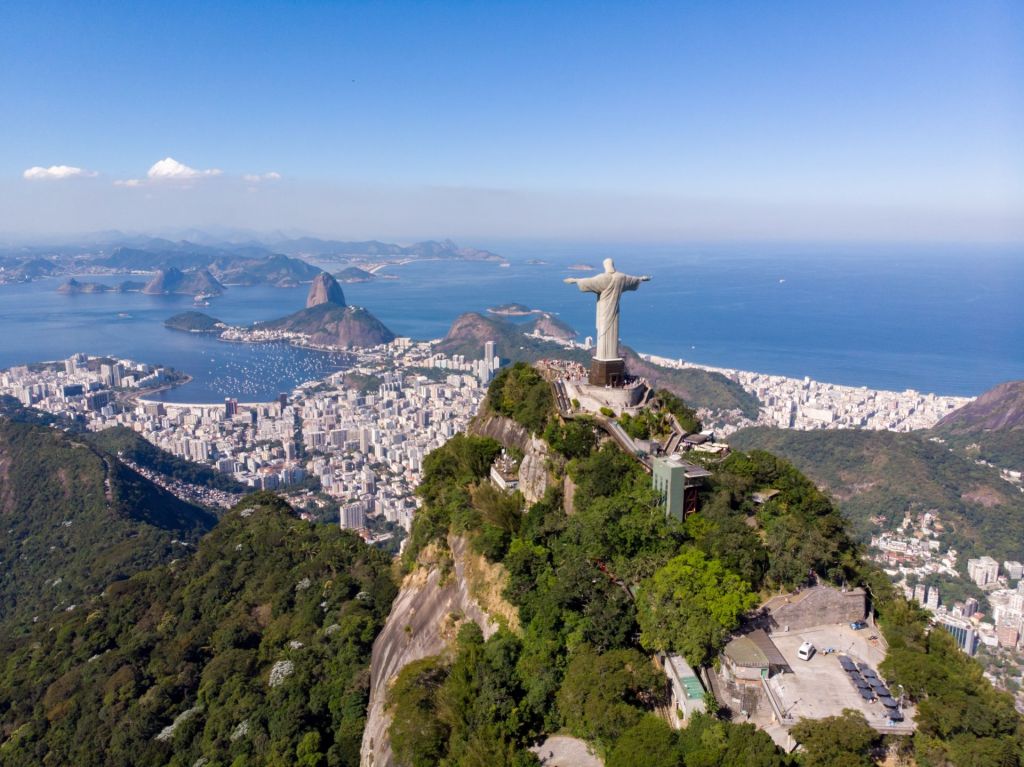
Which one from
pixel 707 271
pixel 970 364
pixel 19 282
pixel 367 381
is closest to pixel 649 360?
pixel 367 381

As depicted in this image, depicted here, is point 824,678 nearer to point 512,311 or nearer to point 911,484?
point 911,484

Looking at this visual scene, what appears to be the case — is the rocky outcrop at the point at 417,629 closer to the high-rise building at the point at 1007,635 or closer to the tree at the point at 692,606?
the tree at the point at 692,606

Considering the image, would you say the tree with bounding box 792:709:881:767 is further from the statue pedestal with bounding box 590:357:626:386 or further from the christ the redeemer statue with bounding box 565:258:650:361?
the christ the redeemer statue with bounding box 565:258:650:361

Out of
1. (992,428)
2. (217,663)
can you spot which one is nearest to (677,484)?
(217,663)

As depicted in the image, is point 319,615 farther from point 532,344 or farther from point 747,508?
point 532,344

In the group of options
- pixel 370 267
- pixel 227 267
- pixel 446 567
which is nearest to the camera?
pixel 446 567

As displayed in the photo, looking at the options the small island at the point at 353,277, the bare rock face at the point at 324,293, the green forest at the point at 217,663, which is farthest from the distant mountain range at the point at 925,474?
the small island at the point at 353,277

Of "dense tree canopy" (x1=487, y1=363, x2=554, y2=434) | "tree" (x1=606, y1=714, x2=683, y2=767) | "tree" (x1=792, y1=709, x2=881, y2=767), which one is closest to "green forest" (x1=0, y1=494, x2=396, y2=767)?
"dense tree canopy" (x1=487, y1=363, x2=554, y2=434)
